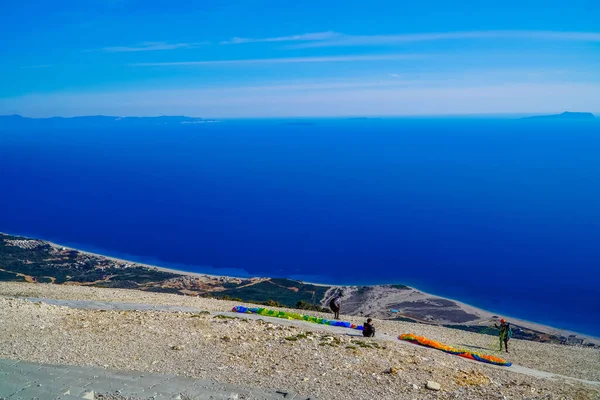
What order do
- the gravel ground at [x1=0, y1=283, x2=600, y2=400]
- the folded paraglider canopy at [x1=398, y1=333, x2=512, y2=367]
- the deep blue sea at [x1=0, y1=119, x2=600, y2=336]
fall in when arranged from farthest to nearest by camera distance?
the deep blue sea at [x1=0, y1=119, x2=600, y2=336], the folded paraglider canopy at [x1=398, y1=333, x2=512, y2=367], the gravel ground at [x1=0, y1=283, x2=600, y2=400]

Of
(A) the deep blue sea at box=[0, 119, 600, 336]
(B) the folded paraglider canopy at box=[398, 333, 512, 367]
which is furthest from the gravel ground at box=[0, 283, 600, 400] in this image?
(A) the deep blue sea at box=[0, 119, 600, 336]

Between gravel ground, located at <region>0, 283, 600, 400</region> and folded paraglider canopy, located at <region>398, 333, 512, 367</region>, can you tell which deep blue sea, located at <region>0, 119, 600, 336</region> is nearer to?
folded paraglider canopy, located at <region>398, 333, 512, 367</region>

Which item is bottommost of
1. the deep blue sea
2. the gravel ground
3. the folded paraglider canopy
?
the gravel ground

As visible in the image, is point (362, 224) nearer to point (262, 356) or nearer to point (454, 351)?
point (454, 351)

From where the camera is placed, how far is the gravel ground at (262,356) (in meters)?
13.2

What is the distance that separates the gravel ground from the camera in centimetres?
1320

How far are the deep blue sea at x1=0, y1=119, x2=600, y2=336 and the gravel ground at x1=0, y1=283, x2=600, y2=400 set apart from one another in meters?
42.7

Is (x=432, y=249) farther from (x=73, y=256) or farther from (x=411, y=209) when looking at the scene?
(x=73, y=256)

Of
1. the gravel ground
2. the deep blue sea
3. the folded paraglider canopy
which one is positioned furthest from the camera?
the deep blue sea

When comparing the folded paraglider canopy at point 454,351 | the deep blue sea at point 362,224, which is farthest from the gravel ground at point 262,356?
the deep blue sea at point 362,224

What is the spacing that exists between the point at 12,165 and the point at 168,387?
22123 cm

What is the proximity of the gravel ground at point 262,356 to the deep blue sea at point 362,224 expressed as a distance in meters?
42.7

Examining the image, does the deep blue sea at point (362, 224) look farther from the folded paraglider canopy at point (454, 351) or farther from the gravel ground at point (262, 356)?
the gravel ground at point (262, 356)

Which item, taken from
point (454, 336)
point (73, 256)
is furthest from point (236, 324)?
point (73, 256)
